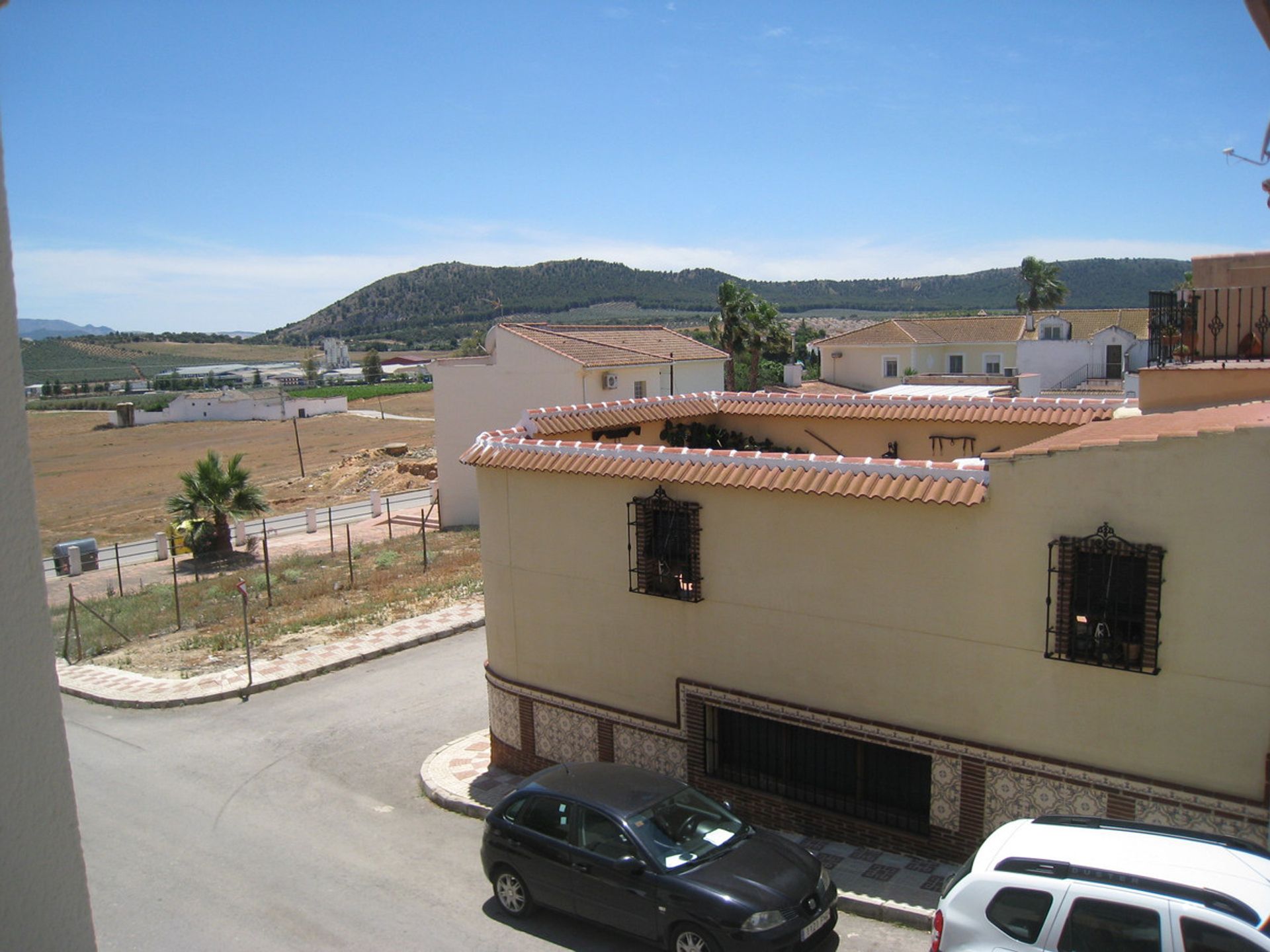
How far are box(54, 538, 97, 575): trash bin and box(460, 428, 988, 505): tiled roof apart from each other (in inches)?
1029

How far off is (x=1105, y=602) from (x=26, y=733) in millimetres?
8892

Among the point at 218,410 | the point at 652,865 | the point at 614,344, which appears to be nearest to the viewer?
the point at 652,865

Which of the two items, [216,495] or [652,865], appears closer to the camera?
[652,865]

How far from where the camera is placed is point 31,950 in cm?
207

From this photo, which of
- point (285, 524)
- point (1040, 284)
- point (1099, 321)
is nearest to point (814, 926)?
point (285, 524)

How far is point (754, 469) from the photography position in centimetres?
1083

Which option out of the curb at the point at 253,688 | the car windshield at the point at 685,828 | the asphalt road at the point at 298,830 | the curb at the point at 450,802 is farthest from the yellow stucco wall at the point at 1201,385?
the curb at the point at 253,688

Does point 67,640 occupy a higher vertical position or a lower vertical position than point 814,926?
lower

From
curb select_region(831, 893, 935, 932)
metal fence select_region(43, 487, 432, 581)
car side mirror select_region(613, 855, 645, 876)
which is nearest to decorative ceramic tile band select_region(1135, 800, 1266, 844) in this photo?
curb select_region(831, 893, 935, 932)

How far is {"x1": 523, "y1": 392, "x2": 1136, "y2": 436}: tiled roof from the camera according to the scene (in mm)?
13625

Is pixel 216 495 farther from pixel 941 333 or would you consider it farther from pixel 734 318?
pixel 941 333

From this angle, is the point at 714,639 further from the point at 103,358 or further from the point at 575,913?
the point at 103,358

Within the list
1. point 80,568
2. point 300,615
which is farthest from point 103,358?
point 300,615

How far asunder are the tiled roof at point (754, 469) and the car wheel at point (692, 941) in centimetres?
437
